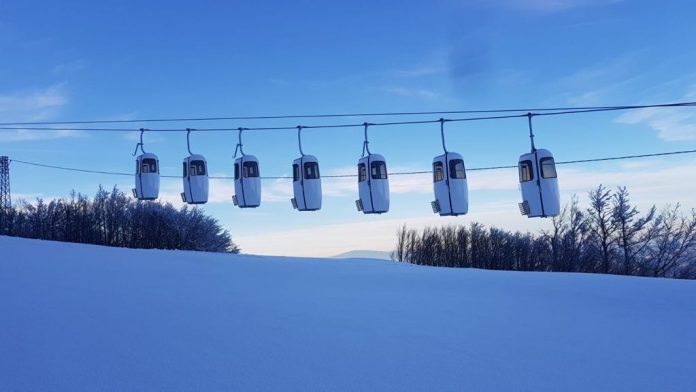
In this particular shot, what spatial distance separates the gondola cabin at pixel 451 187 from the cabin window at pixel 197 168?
801cm

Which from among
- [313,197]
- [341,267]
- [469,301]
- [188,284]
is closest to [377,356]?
[469,301]

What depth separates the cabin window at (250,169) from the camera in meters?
19.6

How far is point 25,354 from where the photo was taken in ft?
21.0

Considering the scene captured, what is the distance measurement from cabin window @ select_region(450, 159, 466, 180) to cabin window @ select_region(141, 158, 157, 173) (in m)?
10.3

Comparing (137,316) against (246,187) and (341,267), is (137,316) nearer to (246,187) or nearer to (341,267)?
(341,267)

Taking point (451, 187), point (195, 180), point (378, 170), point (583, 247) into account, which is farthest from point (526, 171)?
point (583, 247)

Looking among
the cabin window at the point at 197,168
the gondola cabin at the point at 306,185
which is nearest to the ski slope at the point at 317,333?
the gondola cabin at the point at 306,185

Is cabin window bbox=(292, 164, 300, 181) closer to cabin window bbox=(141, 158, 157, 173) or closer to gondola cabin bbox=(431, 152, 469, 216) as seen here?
gondola cabin bbox=(431, 152, 469, 216)

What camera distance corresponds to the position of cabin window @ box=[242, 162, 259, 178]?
19.6 meters

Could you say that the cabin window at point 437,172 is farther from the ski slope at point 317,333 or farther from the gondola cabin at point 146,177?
the gondola cabin at point 146,177

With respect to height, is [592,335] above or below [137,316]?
below

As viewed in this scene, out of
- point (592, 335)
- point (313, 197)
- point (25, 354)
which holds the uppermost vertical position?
point (313, 197)

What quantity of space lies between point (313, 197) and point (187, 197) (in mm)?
4466

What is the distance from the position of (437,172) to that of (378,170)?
1.82 metres
